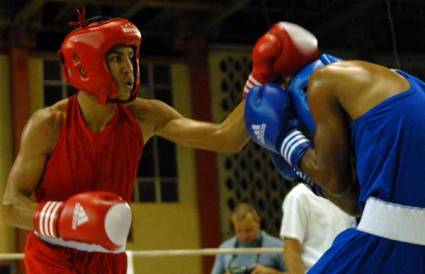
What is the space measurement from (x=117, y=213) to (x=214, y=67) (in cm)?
619

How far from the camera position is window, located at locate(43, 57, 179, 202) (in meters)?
7.67

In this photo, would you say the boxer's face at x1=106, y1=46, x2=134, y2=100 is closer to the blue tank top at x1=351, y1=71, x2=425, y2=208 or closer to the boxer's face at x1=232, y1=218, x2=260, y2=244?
the blue tank top at x1=351, y1=71, x2=425, y2=208

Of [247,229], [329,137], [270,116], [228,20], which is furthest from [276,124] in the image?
[228,20]

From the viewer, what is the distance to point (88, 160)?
7.89 feet

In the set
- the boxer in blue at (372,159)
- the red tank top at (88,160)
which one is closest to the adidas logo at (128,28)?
the red tank top at (88,160)

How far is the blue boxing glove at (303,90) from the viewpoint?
2.08 m

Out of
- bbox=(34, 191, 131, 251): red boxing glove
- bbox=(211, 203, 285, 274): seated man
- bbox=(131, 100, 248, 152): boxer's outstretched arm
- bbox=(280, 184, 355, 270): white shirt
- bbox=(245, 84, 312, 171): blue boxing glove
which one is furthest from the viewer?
bbox=(211, 203, 285, 274): seated man

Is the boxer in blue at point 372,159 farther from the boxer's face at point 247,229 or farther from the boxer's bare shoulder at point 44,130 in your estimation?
the boxer's face at point 247,229

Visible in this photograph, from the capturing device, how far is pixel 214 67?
8305 millimetres

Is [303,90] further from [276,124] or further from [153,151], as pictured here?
[153,151]

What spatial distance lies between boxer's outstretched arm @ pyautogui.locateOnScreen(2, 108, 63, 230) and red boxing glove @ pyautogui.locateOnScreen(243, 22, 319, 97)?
61 centimetres

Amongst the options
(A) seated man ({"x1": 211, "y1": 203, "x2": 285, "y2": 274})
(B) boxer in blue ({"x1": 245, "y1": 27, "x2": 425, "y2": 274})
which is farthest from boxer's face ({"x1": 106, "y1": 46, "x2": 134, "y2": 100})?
(A) seated man ({"x1": 211, "y1": 203, "x2": 285, "y2": 274})

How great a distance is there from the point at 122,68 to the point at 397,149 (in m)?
0.91

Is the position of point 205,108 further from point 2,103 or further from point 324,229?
point 324,229
